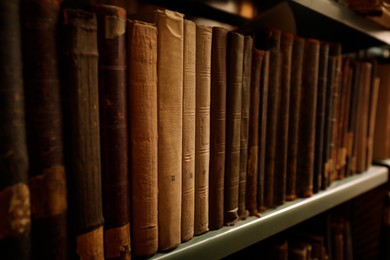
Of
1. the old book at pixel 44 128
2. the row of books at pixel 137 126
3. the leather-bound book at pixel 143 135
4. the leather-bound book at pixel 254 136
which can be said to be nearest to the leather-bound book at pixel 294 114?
the row of books at pixel 137 126

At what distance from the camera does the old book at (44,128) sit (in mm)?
311

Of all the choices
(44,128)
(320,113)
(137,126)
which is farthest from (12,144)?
(320,113)

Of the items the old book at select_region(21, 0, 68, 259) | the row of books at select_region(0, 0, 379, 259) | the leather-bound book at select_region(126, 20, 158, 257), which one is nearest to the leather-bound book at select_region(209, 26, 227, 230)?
the row of books at select_region(0, 0, 379, 259)

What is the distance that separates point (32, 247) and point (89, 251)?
0.21ft

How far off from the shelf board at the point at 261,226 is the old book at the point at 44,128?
0.52 ft

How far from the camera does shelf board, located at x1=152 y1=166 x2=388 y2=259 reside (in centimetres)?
46

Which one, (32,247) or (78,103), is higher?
Answer: (78,103)

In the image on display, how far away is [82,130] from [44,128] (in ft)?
0.13

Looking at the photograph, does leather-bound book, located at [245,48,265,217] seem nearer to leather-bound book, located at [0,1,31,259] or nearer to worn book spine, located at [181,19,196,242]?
worn book spine, located at [181,19,196,242]

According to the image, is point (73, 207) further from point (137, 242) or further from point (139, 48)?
point (139, 48)

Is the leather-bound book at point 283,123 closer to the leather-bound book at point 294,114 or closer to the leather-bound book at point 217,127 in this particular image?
the leather-bound book at point 294,114

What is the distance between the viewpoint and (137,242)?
0.41m

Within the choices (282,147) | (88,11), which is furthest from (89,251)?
(282,147)

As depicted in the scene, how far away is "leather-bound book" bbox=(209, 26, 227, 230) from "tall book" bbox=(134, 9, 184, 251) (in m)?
0.08
